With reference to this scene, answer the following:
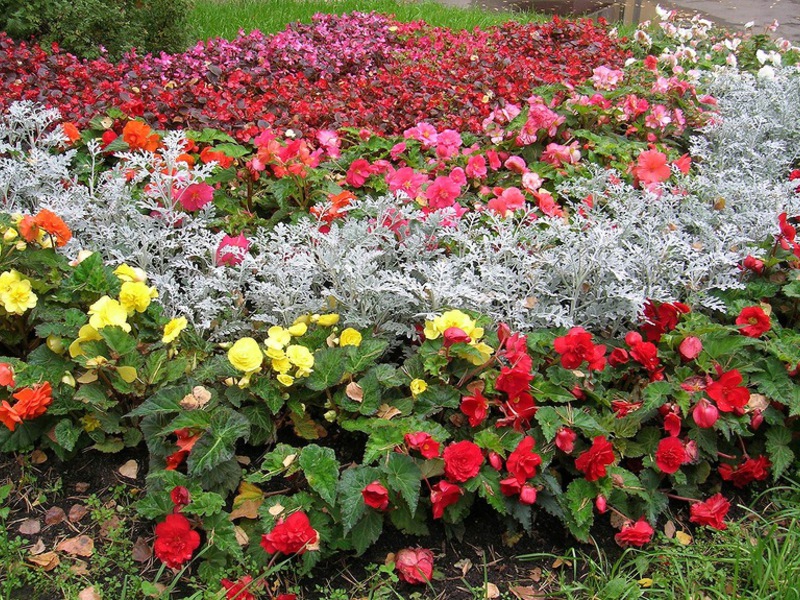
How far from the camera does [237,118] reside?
3818mm

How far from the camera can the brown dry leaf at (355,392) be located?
2129 millimetres

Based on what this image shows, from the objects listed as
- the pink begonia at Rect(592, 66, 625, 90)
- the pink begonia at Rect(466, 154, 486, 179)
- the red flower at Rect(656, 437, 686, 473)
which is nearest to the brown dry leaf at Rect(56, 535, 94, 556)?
the red flower at Rect(656, 437, 686, 473)

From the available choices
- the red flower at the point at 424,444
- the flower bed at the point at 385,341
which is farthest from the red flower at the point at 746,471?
the red flower at the point at 424,444

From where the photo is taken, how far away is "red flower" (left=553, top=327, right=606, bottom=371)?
2135mm

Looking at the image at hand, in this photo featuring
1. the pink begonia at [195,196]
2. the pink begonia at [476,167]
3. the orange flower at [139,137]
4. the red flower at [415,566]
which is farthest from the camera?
the pink begonia at [476,167]

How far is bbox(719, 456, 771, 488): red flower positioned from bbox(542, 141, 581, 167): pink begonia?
171 cm

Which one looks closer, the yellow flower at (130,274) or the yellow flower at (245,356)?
the yellow flower at (245,356)

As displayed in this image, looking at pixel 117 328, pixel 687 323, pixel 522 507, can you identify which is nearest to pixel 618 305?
pixel 687 323

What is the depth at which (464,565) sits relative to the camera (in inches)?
80.7


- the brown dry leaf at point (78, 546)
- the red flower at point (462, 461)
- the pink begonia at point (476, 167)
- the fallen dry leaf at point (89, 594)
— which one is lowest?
the brown dry leaf at point (78, 546)

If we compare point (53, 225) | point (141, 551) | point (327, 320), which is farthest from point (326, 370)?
point (53, 225)

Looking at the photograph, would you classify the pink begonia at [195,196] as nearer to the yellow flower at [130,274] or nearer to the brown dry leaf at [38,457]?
the yellow flower at [130,274]

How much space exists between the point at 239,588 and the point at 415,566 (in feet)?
1.42

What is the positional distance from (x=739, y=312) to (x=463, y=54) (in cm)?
364
